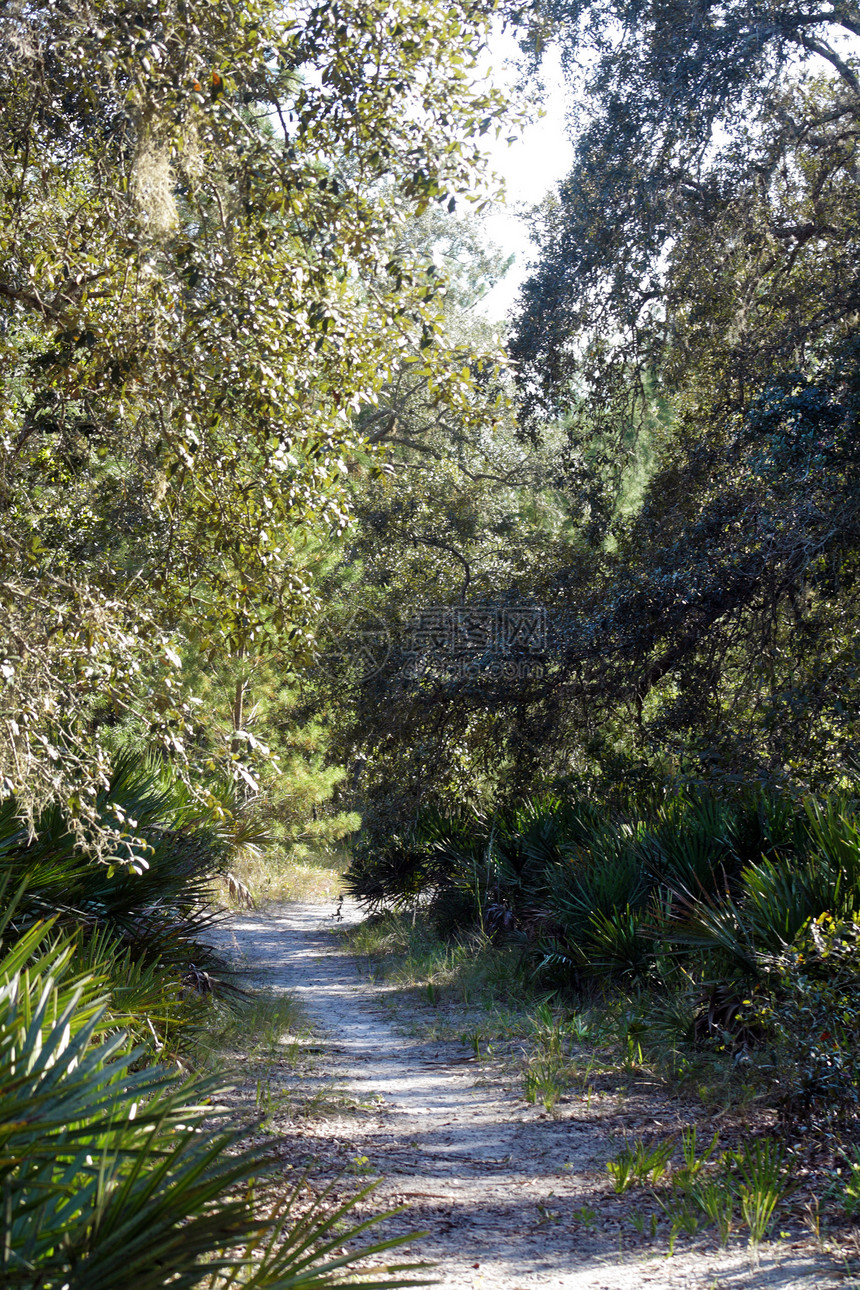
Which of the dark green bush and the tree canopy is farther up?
the tree canopy

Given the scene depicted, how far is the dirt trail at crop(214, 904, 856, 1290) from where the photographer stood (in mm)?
3523

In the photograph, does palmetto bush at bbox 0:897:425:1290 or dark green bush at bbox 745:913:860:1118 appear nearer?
palmetto bush at bbox 0:897:425:1290

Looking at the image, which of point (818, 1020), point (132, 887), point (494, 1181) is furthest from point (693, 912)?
point (132, 887)

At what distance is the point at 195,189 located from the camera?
17.1ft

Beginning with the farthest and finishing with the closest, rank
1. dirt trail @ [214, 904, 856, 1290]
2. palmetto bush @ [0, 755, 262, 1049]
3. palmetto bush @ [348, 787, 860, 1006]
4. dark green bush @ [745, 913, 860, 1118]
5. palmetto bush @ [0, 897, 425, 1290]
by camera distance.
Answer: palmetto bush @ [348, 787, 860, 1006] < palmetto bush @ [0, 755, 262, 1049] < dark green bush @ [745, 913, 860, 1118] < dirt trail @ [214, 904, 856, 1290] < palmetto bush @ [0, 897, 425, 1290]

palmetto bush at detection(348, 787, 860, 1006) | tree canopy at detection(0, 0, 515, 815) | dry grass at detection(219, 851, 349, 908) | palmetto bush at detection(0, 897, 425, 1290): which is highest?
tree canopy at detection(0, 0, 515, 815)

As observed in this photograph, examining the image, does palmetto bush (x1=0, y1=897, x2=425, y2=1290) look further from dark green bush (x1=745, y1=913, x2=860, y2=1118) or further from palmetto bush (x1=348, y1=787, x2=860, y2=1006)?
palmetto bush (x1=348, y1=787, x2=860, y2=1006)

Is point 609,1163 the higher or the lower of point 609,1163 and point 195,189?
the lower

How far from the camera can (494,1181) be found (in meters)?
4.58

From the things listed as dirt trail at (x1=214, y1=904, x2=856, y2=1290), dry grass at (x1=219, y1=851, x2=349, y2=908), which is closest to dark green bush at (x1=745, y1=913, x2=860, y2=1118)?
dirt trail at (x1=214, y1=904, x2=856, y2=1290)

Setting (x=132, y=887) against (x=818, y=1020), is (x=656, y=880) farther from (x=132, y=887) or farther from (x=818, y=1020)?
(x=132, y=887)

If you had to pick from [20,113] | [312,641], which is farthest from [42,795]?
[20,113]

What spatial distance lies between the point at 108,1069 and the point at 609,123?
389 inches

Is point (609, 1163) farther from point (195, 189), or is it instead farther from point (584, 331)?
point (584, 331)
